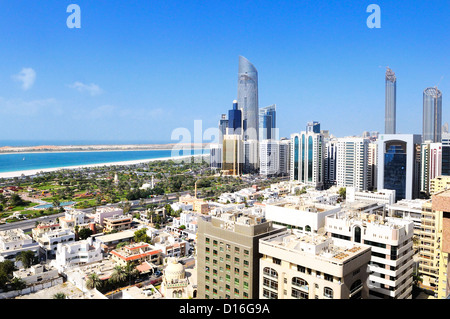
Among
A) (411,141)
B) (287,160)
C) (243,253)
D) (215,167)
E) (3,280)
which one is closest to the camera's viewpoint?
(243,253)

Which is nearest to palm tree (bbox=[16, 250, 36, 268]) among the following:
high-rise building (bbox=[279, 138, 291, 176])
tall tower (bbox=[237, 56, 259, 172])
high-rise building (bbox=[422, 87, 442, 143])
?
high-rise building (bbox=[422, 87, 442, 143])

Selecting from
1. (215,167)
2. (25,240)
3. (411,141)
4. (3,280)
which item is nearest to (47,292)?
(3,280)

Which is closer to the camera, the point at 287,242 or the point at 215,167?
the point at 287,242

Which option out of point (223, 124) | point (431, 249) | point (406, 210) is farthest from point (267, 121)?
point (431, 249)

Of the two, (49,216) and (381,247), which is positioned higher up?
(381,247)

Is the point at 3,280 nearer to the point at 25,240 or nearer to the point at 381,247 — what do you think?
the point at 25,240

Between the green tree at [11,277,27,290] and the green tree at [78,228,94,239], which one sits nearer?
the green tree at [11,277,27,290]

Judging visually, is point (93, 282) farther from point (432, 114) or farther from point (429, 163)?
point (432, 114)

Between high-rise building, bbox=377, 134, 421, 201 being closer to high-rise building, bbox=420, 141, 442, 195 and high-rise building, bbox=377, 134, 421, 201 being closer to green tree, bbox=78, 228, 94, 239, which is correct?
high-rise building, bbox=420, 141, 442, 195
